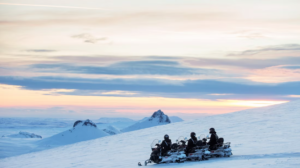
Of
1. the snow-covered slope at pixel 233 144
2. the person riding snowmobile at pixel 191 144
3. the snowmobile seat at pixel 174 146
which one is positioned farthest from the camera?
the snowmobile seat at pixel 174 146

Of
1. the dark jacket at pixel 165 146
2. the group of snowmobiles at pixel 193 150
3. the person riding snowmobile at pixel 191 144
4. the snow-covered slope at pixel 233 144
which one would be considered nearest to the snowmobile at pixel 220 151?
the group of snowmobiles at pixel 193 150

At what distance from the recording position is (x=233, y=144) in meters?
27.0

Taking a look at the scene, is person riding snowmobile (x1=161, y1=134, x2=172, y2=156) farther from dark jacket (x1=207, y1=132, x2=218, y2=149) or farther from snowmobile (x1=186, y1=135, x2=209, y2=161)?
dark jacket (x1=207, y1=132, x2=218, y2=149)

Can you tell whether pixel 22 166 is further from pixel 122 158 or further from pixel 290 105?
pixel 290 105

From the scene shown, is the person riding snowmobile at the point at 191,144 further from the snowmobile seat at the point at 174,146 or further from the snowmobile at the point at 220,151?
the snowmobile at the point at 220,151

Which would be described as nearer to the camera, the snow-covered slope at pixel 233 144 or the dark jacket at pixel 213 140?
the snow-covered slope at pixel 233 144

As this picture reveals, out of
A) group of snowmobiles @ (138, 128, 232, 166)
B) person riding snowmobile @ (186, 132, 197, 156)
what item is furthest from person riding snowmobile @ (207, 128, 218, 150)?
person riding snowmobile @ (186, 132, 197, 156)

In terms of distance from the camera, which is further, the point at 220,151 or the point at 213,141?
the point at 220,151

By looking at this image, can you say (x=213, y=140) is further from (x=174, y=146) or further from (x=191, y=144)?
(x=174, y=146)

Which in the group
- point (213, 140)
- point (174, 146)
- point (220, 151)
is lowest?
point (220, 151)

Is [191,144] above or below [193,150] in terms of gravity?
above

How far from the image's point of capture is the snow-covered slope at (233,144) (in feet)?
65.4

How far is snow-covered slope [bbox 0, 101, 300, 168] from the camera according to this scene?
65.4ft

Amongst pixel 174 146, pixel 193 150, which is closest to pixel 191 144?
pixel 193 150
